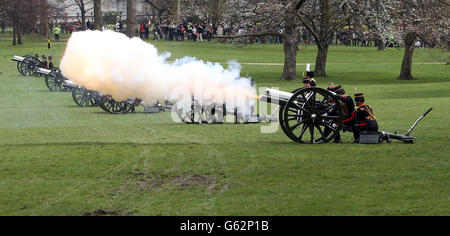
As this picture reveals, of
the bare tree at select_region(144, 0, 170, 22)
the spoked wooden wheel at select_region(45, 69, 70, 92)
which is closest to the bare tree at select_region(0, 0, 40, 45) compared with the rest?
the bare tree at select_region(144, 0, 170, 22)

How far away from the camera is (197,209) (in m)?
13.0

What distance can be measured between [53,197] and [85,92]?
20.4 m

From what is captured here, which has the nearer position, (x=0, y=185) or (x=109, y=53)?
(x=0, y=185)

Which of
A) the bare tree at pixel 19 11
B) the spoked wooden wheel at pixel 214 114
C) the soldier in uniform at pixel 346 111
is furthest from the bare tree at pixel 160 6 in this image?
the soldier in uniform at pixel 346 111

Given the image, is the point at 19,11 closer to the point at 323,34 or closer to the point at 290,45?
the point at 290,45

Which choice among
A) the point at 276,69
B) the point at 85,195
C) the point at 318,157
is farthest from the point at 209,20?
the point at 85,195

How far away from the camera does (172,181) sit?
15484mm

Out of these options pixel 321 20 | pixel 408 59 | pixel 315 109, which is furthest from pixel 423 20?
pixel 315 109

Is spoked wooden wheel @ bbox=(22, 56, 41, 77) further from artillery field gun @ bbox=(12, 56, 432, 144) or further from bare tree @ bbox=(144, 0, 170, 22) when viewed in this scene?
bare tree @ bbox=(144, 0, 170, 22)

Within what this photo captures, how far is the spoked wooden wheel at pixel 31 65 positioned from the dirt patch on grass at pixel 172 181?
118 feet

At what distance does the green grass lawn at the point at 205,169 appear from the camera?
13289 millimetres

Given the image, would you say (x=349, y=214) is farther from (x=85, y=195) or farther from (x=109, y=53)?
(x=109, y=53)

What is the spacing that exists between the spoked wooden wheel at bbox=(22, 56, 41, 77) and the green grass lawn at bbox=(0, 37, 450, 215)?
66.9 ft

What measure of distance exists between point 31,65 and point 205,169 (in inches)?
1449
